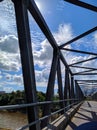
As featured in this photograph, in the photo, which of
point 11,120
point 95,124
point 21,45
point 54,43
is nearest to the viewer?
point 95,124

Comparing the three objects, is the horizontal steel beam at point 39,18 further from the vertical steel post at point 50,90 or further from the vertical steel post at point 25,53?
the vertical steel post at point 50,90

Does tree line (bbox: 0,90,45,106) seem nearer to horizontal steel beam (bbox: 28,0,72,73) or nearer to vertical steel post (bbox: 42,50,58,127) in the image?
vertical steel post (bbox: 42,50,58,127)

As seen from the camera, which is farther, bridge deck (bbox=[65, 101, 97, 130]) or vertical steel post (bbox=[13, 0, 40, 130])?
bridge deck (bbox=[65, 101, 97, 130])

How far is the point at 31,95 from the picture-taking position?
4039mm

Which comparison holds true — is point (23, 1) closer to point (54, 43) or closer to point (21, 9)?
point (21, 9)

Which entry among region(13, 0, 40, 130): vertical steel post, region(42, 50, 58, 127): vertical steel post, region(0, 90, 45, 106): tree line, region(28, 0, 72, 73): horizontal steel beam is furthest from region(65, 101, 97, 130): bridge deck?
region(13, 0, 40, 130): vertical steel post

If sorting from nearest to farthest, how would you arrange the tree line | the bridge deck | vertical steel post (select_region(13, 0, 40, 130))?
vertical steel post (select_region(13, 0, 40, 130)) → the tree line → the bridge deck

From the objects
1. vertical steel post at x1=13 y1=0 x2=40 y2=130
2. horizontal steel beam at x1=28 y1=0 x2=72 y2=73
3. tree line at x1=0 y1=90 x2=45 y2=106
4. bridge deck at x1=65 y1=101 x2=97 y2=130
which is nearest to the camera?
vertical steel post at x1=13 y1=0 x2=40 y2=130

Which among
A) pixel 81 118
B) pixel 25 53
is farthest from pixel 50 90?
pixel 81 118

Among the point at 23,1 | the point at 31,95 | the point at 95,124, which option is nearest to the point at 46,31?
the point at 23,1

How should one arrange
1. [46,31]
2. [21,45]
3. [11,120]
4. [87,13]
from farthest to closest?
[11,120]
[87,13]
[46,31]
[21,45]

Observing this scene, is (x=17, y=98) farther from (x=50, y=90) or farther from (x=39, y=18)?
(x=39, y=18)

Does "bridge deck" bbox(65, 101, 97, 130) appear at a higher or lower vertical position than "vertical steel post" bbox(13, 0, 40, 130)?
lower

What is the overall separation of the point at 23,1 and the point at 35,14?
1143 millimetres
